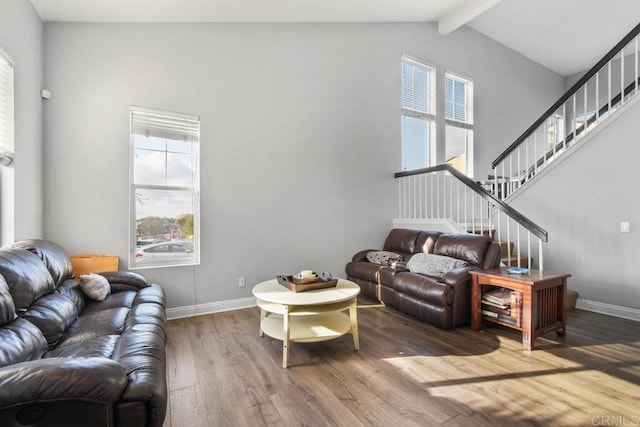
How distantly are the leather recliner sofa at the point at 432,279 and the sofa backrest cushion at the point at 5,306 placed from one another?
3.09 meters

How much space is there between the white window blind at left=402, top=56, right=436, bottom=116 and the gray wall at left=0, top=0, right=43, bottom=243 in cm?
467

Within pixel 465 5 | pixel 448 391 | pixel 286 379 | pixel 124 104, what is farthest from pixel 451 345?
pixel 465 5

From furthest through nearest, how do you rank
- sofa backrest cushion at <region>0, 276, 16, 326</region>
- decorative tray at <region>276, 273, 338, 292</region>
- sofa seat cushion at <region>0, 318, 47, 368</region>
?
decorative tray at <region>276, 273, 338, 292</region>, sofa backrest cushion at <region>0, 276, 16, 326</region>, sofa seat cushion at <region>0, 318, 47, 368</region>

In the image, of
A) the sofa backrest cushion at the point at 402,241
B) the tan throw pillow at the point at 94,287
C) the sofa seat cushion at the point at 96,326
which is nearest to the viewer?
the sofa seat cushion at the point at 96,326

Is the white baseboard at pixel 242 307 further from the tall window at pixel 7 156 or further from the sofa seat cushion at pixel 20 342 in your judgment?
the sofa seat cushion at pixel 20 342

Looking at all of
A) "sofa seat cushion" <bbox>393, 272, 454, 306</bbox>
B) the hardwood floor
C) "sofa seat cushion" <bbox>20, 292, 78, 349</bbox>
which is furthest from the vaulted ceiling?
"sofa seat cushion" <bbox>393, 272, 454, 306</bbox>

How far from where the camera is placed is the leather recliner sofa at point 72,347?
108 cm

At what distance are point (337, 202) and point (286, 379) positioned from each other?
2713mm

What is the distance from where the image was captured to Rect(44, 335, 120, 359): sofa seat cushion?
1669 millimetres

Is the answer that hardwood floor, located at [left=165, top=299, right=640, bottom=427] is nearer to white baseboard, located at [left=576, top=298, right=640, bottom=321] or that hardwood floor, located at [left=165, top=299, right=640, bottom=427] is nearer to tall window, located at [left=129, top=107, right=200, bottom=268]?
white baseboard, located at [left=576, top=298, right=640, bottom=321]

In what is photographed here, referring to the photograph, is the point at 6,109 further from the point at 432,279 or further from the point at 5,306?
the point at 432,279

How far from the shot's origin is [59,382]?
3.59ft

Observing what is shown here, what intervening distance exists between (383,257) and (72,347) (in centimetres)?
334

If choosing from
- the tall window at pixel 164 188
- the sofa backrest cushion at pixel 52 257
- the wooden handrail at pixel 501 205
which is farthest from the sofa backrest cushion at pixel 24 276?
the wooden handrail at pixel 501 205
